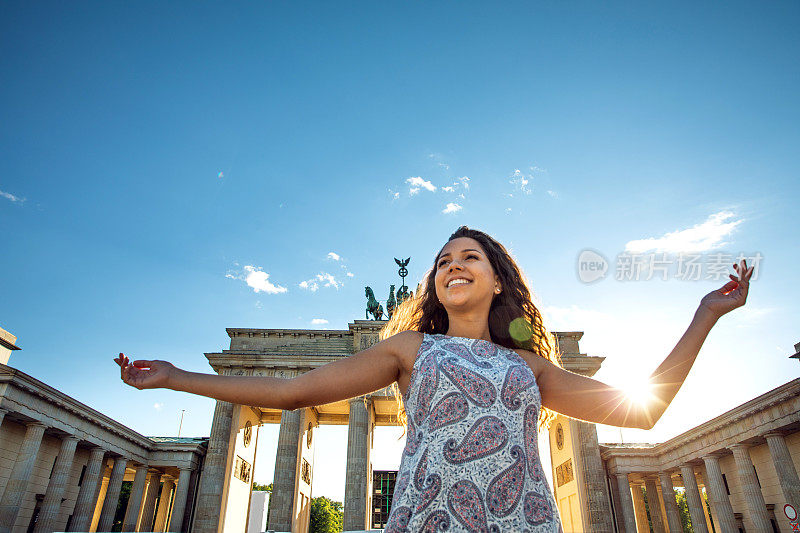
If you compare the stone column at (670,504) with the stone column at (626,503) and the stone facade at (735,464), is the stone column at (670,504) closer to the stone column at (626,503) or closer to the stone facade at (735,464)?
the stone facade at (735,464)

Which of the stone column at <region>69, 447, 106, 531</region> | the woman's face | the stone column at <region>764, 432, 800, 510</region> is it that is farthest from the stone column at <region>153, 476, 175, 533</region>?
the woman's face

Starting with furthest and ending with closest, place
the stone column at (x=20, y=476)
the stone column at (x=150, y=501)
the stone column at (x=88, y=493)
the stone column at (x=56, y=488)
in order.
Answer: the stone column at (x=150, y=501) → the stone column at (x=88, y=493) → the stone column at (x=56, y=488) → the stone column at (x=20, y=476)

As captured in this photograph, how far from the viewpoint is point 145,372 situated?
2082mm

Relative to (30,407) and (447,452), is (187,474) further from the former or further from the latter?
(447,452)

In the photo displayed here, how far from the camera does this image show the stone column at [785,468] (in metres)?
22.0

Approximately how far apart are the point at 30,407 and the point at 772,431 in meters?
38.0

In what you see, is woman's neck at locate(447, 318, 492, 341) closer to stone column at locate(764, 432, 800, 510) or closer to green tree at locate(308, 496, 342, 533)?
stone column at locate(764, 432, 800, 510)

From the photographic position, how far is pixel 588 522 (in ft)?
97.6

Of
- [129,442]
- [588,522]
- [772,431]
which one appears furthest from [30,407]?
[772,431]

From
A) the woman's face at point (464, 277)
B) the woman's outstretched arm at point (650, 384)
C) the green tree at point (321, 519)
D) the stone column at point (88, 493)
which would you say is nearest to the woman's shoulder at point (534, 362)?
the woman's outstretched arm at point (650, 384)

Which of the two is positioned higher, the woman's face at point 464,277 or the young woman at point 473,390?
the woman's face at point 464,277

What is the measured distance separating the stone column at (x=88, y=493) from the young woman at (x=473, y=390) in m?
35.7

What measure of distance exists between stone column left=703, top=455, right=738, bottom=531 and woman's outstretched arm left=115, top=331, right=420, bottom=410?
3517 centimetres

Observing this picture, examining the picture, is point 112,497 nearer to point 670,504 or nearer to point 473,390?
point 670,504
